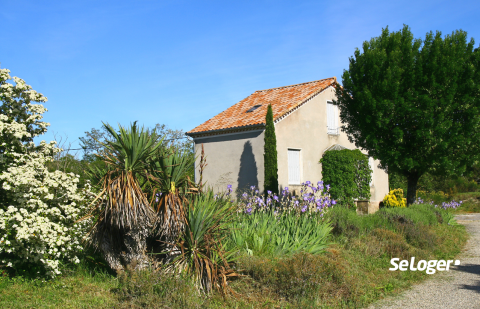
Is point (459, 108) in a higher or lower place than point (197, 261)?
higher

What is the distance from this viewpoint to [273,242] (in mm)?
6797

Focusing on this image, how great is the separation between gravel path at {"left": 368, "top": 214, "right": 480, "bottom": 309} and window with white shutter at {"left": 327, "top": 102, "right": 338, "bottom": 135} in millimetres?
11938

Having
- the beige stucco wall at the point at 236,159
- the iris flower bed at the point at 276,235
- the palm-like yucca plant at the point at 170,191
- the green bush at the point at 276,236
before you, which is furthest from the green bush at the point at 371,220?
the beige stucco wall at the point at 236,159

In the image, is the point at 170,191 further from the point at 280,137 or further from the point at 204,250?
the point at 280,137

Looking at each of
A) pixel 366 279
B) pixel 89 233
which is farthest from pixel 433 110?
pixel 89 233

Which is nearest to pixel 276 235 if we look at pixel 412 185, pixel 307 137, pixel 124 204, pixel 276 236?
pixel 276 236

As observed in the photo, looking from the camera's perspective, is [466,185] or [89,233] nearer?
[89,233]

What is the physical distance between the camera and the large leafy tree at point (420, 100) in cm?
1109

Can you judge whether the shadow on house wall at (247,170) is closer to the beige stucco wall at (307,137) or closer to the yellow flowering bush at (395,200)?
the beige stucco wall at (307,137)

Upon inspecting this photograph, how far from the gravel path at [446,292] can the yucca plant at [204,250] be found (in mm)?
2357

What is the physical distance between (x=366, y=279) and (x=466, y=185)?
30042 millimetres

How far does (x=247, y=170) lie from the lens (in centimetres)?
1741

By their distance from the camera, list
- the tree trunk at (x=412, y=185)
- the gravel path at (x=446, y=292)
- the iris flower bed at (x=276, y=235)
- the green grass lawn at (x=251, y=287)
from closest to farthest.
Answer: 1. the green grass lawn at (x=251, y=287)
2. the gravel path at (x=446, y=292)
3. the iris flower bed at (x=276, y=235)
4. the tree trunk at (x=412, y=185)

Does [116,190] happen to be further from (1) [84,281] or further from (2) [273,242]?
(2) [273,242]
